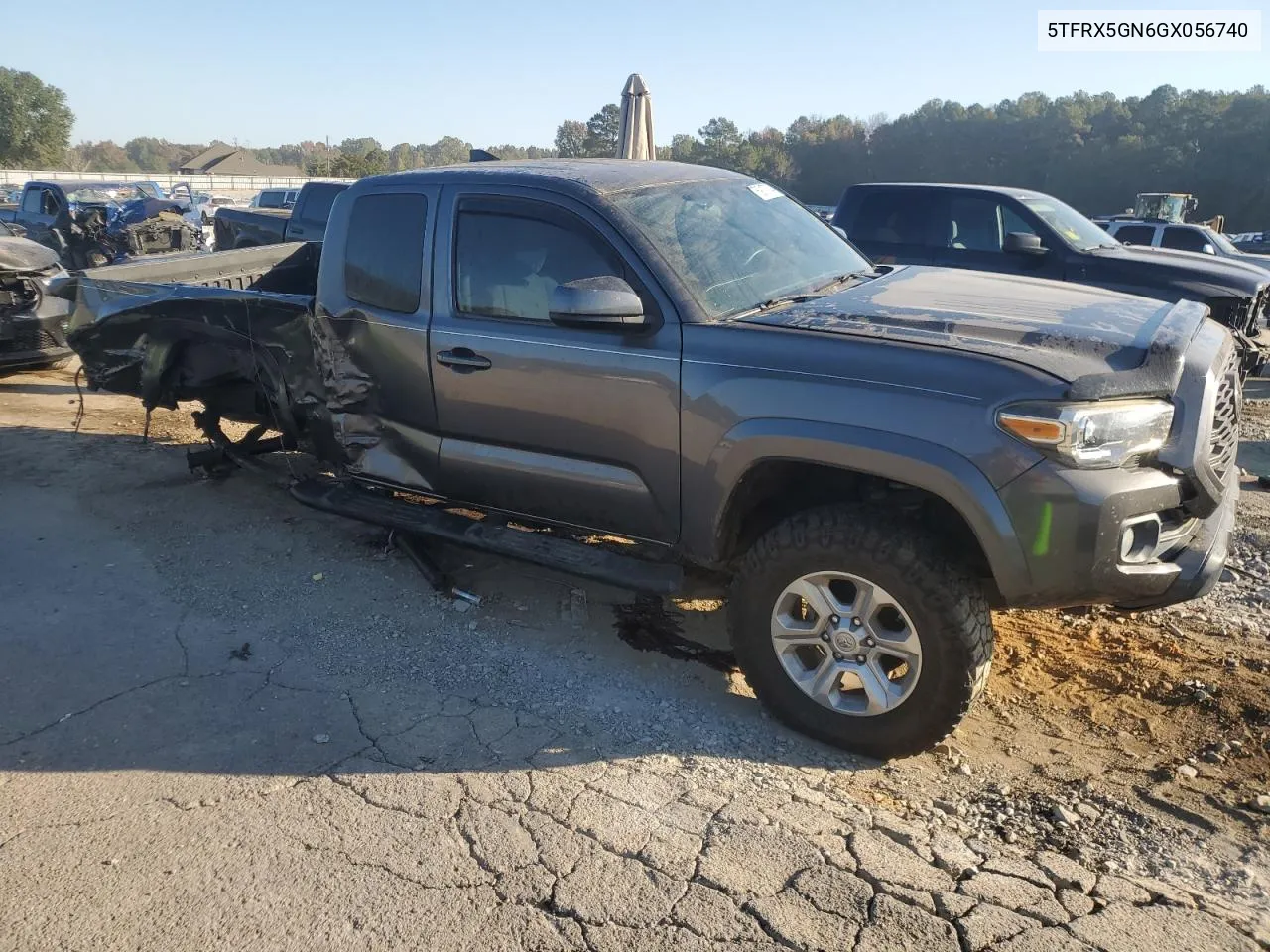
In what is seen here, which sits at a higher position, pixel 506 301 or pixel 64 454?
pixel 506 301

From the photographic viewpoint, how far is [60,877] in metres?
2.79

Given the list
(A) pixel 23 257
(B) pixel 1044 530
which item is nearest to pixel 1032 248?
(B) pixel 1044 530

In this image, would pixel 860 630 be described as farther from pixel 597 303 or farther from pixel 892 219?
pixel 892 219

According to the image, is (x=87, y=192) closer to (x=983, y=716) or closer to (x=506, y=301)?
(x=506, y=301)

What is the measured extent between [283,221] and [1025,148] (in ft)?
134

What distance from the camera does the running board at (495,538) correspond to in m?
3.69

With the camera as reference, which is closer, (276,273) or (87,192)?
(276,273)

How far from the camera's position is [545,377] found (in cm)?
380

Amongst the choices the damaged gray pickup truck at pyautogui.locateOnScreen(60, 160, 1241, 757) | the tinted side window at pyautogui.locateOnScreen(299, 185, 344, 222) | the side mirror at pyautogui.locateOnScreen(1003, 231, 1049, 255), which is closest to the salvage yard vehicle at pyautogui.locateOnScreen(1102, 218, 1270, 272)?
the side mirror at pyautogui.locateOnScreen(1003, 231, 1049, 255)

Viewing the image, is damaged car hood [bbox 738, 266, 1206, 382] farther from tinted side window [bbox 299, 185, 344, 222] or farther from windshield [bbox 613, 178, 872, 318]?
tinted side window [bbox 299, 185, 344, 222]

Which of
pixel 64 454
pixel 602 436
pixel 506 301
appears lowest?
pixel 64 454

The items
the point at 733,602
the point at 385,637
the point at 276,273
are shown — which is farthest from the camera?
the point at 276,273

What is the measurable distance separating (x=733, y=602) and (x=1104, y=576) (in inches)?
50.1

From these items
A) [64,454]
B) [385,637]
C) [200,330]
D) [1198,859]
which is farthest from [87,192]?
[1198,859]
